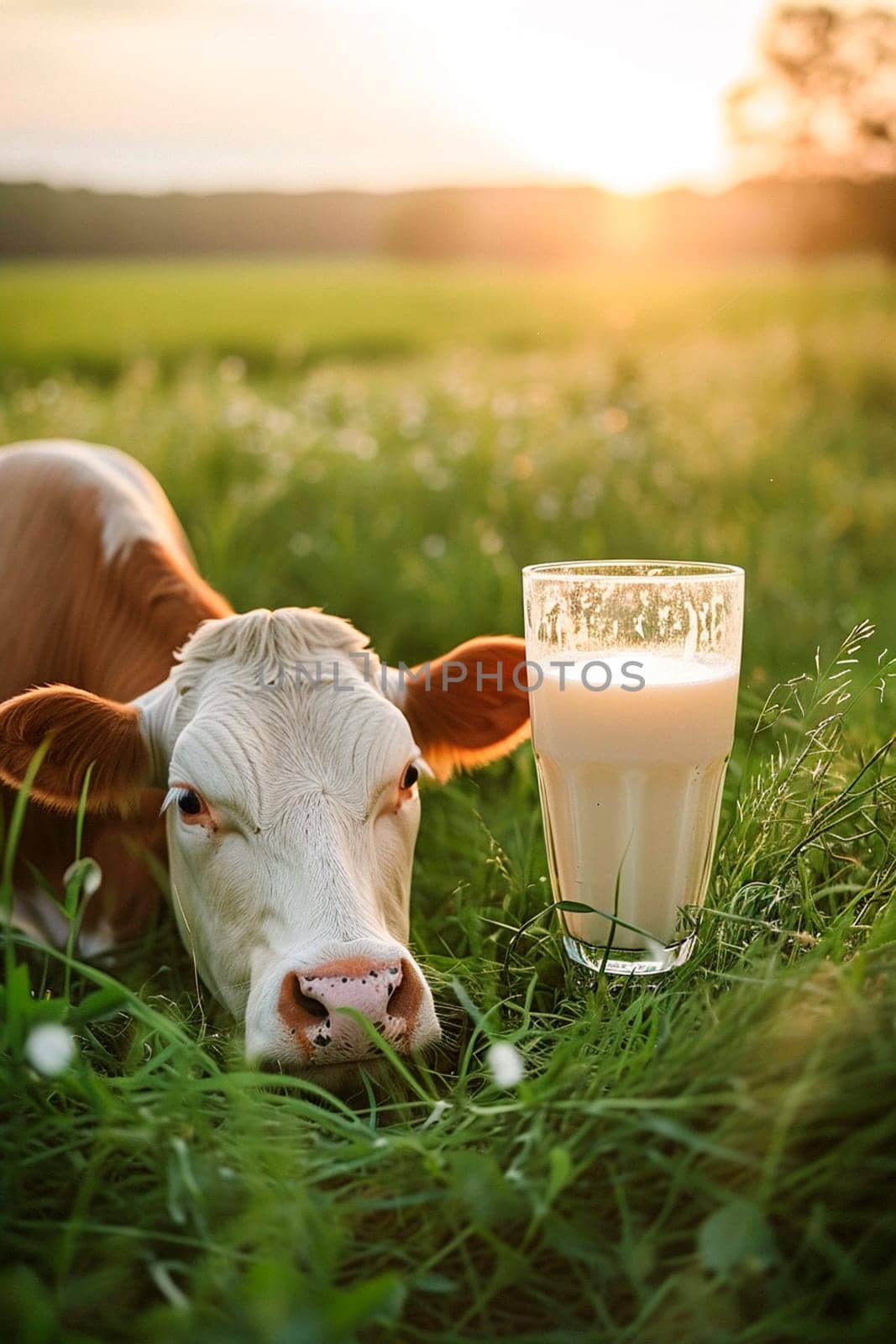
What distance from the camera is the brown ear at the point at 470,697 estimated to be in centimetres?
273

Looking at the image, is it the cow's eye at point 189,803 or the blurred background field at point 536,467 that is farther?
the blurred background field at point 536,467

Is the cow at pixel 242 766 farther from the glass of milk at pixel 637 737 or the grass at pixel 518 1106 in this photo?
the glass of milk at pixel 637 737

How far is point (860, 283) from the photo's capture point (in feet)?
52.7

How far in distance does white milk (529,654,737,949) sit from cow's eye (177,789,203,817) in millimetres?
708

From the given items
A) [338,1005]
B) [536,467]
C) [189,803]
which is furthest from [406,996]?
[536,467]

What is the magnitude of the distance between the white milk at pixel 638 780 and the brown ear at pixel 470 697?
0.27m

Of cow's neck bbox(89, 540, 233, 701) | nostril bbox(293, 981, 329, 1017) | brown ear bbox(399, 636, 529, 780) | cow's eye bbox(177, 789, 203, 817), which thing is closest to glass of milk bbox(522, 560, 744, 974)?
brown ear bbox(399, 636, 529, 780)

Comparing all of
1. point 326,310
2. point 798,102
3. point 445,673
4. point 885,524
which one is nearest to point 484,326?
point 326,310

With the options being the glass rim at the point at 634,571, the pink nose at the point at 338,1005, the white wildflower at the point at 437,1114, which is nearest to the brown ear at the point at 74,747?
the pink nose at the point at 338,1005

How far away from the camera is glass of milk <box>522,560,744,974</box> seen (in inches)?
91.5

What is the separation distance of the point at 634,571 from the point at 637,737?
41 cm

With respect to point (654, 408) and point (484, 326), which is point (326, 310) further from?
point (654, 408)

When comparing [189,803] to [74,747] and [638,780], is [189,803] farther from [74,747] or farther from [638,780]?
[638,780]

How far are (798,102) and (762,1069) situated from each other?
1647cm
